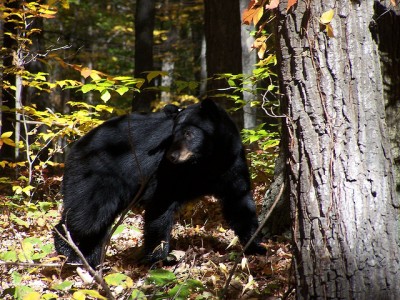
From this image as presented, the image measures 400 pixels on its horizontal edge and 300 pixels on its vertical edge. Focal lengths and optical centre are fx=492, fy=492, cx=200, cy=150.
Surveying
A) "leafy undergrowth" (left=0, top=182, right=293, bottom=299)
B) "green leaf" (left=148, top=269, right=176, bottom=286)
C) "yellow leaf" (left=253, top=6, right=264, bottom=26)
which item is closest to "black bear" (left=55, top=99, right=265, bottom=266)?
"leafy undergrowth" (left=0, top=182, right=293, bottom=299)

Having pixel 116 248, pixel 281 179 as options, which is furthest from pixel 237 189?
pixel 116 248

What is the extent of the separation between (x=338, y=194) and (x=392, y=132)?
1.45 m

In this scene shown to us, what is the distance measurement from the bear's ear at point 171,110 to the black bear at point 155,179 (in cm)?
1

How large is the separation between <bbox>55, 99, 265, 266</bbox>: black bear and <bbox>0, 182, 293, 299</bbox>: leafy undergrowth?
0.29 metres

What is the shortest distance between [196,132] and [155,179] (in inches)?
27.2

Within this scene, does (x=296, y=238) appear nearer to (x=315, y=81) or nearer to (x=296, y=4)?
(x=315, y=81)

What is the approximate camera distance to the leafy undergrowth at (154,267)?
349cm

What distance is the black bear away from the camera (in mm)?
5383

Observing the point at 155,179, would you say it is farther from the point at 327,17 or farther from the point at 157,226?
the point at 327,17

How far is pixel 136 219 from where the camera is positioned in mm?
7332

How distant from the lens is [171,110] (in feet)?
18.0

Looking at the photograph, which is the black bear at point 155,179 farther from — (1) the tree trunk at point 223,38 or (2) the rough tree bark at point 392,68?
(1) the tree trunk at point 223,38

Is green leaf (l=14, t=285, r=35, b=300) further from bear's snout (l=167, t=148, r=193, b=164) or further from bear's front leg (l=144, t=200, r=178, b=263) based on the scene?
bear's snout (l=167, t=148, r=193, b=164)

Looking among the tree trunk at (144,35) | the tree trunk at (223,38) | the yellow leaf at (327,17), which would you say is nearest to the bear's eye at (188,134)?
the yellow leaf at (327,17)
